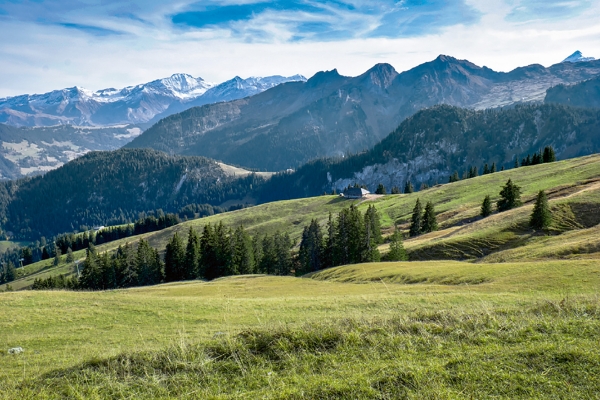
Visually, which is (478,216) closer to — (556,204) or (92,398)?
(556,204)

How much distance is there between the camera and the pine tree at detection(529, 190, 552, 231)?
49.5 m

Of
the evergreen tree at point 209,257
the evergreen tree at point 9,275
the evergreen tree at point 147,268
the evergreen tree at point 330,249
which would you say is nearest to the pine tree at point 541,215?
the evergreen tree at point 330,249

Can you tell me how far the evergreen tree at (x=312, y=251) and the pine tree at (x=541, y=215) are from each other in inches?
1637

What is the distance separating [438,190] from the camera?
11919 cm

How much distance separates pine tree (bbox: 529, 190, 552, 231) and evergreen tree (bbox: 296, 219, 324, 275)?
4158 cm

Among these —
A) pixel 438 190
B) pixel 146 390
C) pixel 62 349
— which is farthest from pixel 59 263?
pixel 146 390

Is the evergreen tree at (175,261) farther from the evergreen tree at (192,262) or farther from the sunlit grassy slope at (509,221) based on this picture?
the sunlit grassy slope at (509,221)

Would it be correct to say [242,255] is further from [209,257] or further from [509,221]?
[509,221]

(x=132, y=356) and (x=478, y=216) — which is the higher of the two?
(x=132, y=356)

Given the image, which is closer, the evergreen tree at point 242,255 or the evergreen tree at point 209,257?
the evergreen tree at point 209,257

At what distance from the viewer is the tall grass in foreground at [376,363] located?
320 inches

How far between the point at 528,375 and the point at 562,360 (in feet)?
4.07

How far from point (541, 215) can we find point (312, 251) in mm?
46895

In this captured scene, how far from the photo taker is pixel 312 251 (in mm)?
83062
